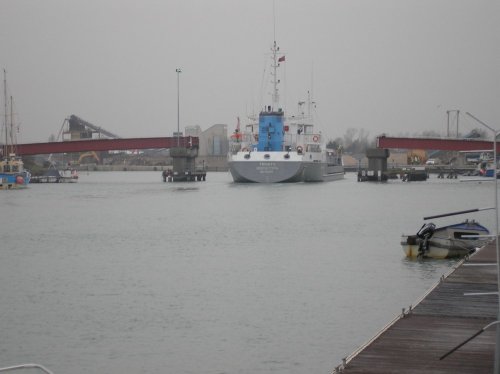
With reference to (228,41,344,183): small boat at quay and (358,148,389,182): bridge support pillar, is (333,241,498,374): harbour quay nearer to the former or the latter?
(228,41,344,183): small boat at quay

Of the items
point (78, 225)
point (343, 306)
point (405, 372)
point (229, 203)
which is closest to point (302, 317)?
point (343, 306)

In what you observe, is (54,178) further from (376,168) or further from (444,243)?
(444,243)

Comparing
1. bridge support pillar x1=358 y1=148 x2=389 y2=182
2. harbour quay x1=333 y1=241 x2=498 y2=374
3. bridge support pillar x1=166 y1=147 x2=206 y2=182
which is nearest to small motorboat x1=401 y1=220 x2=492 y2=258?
harbour quay x1=333 y1=241 x2=498 y2=374

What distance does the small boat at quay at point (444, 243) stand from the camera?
32.7 meters

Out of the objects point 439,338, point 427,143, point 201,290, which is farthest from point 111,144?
point 439,338

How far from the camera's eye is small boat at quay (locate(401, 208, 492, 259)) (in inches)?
1286

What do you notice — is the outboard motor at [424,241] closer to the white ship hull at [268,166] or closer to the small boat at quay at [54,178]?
the white ship hull at [268,166]

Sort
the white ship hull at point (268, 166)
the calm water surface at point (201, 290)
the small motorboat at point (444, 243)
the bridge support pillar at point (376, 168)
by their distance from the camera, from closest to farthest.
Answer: the calm water surface at point (201, 290) < the small motorboat at point (444, 243) < the white ship hull at point (268, 166) < the bridge support pillar at point (376, 168)

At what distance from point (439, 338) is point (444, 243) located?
16.2 m

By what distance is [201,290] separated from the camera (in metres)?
27.1

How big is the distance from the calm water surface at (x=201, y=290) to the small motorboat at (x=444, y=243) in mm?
718

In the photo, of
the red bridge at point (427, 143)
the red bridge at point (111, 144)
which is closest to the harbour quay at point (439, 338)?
the red bridge at point (427, 143)

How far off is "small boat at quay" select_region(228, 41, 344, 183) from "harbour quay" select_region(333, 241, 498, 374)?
74555 mm

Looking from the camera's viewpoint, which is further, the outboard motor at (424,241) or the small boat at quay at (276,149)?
the small boat at quay at (276,149)
